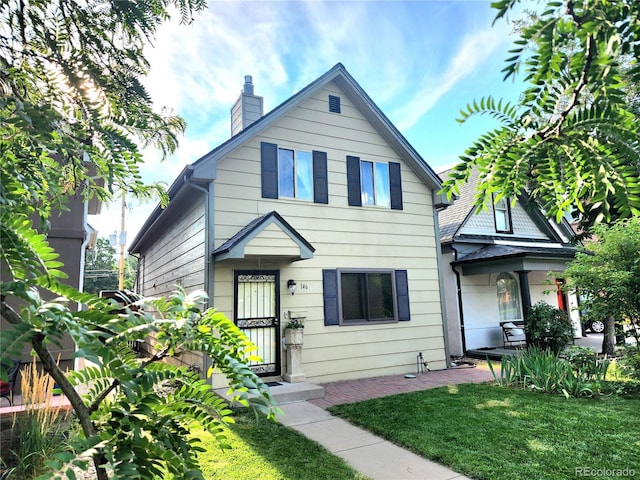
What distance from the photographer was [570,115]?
1.09 metres

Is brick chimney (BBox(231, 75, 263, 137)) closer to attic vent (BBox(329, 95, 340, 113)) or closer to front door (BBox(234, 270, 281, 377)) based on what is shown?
attic vent (BBox(329, 95, 340, 113))

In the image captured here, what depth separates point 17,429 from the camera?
4.27 metres

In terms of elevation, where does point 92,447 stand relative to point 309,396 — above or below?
above

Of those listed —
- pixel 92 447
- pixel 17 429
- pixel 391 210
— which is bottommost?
pixel 17 429

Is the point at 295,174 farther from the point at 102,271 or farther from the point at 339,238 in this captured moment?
the point at 102,271

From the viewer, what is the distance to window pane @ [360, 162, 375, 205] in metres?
9.22

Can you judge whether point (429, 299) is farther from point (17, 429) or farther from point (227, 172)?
point (17, 429)

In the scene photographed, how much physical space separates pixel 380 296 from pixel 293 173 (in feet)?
11.6

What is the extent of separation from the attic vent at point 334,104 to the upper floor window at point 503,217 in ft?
23.3

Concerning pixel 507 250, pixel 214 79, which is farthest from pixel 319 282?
pixel 507 250

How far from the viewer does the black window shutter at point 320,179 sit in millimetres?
8594

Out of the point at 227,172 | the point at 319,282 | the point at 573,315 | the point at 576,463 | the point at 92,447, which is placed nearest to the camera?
the point at 92,447

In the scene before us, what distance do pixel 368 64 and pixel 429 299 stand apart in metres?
7.17

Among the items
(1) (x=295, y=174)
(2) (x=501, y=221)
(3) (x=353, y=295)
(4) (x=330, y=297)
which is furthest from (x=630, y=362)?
(2) (x=501, y=221)
